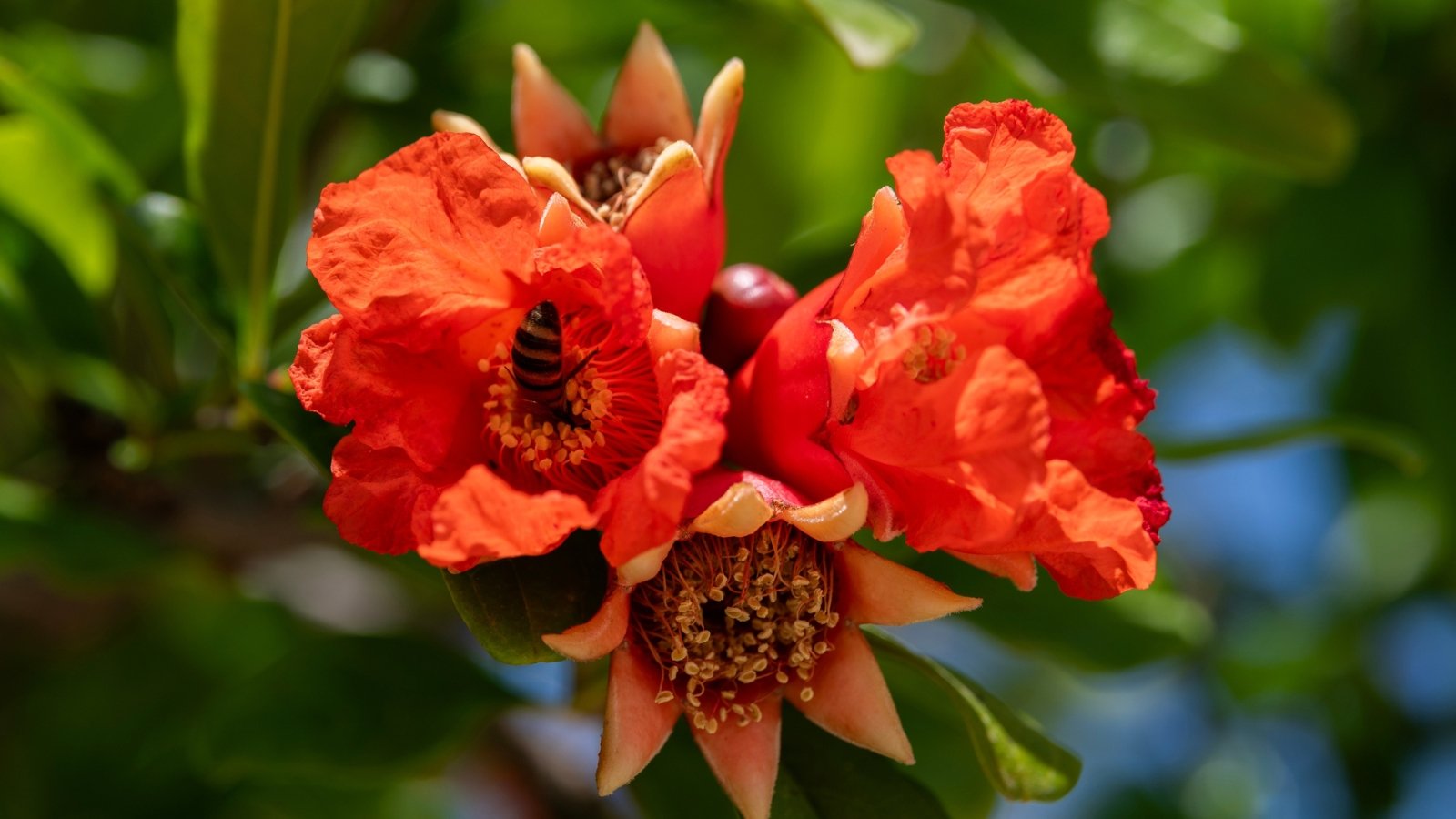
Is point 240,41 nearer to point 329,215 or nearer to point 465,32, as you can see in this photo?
point 329,215

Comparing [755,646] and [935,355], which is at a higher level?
[935,355]

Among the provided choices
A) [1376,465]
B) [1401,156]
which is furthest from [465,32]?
[1376,465]

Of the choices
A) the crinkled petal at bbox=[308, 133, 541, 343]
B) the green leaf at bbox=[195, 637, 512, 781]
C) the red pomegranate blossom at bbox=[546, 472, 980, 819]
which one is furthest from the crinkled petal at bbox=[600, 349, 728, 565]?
the green leaf at bbox=[195, 637, 512, 781]

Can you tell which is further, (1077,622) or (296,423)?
(1077,622)

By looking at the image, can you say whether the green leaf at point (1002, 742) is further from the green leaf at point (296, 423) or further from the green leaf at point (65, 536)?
the green leaf at point (65, 536)

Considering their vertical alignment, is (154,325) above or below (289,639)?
above

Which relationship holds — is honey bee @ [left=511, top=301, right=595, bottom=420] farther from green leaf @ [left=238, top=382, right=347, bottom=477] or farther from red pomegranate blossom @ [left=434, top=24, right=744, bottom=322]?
green leaf @ [left=238, top=382, right=347, bottom=477]

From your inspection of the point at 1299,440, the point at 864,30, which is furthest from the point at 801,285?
the point at 1299,440

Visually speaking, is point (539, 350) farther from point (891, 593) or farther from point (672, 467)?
point (891, 593)
